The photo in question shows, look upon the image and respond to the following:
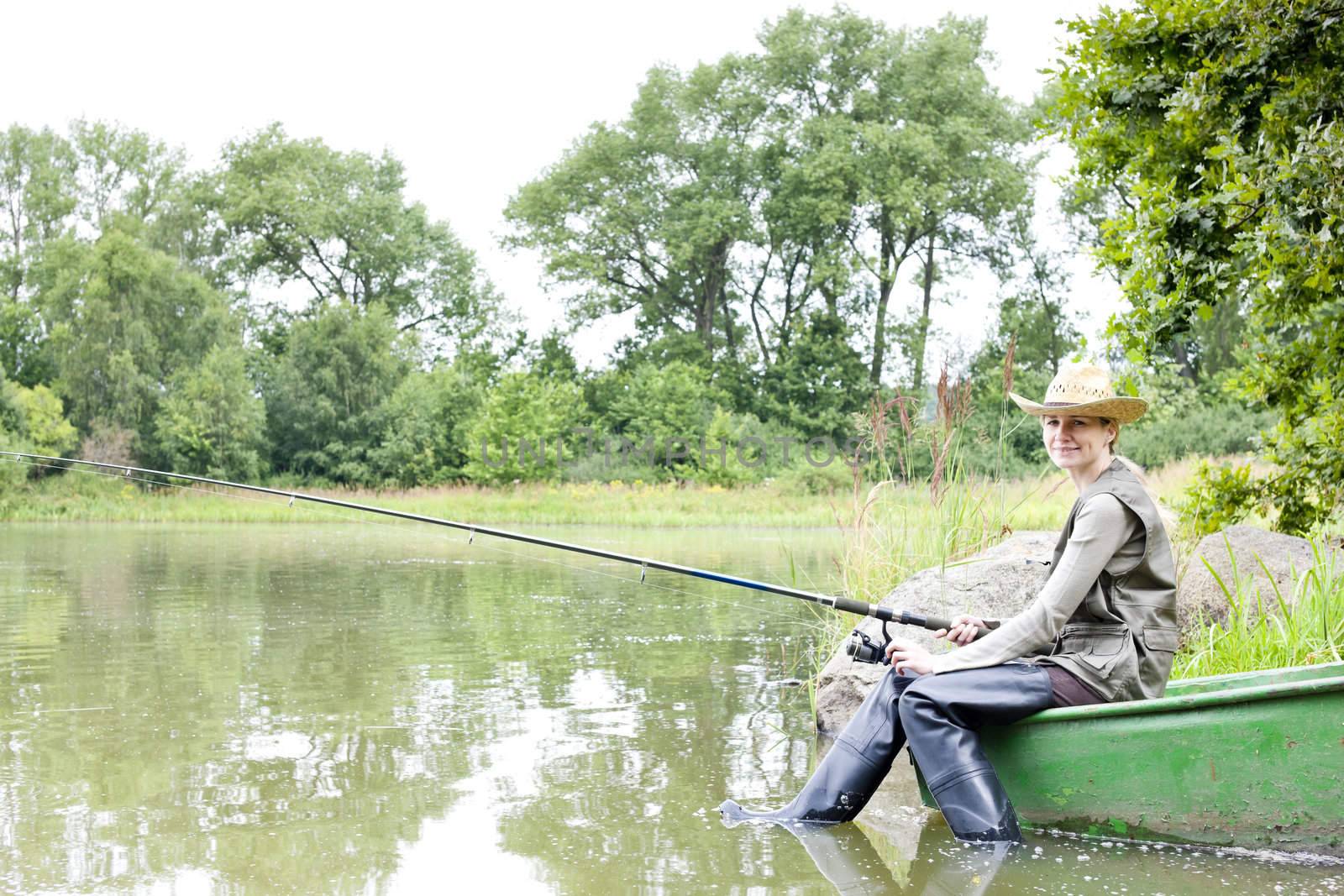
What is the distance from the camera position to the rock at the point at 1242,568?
557 cm

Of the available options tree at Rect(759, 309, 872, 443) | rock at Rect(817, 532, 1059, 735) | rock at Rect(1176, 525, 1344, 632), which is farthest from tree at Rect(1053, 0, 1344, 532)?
tree at Rect(759, 309, 872, 443)

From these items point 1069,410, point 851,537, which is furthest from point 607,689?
point 1069,410

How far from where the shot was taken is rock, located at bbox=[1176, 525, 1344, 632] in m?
5.57

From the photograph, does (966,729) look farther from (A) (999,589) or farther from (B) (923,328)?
(B) (923,328)

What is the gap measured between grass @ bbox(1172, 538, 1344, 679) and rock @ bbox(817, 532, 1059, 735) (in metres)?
0.72

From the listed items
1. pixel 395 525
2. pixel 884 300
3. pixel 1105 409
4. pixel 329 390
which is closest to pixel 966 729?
pixel 1105 409

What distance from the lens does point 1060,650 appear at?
376 centimetres

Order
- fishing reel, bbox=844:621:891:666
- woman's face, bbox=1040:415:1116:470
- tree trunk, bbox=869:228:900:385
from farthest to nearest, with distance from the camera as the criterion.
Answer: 1. tree trunk, bbox=869:228:900:385
2. fishing reel, bbox=844:621:891:666
3. woman's face, bbox=1040:415:1116:470

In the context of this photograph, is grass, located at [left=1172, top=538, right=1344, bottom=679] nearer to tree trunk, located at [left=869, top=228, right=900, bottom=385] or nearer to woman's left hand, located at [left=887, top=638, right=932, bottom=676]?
woman's left hand, located at [left=887, top=638, right=932, bottom=676]

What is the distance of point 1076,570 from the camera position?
3525 mm

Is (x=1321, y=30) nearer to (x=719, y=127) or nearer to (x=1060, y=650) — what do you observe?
(x=1060, y=650)

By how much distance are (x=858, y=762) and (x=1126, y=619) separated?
0.89 m

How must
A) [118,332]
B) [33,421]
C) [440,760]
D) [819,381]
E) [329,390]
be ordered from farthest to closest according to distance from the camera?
1. [819,381]
2. [329,390]
3. [118,332]
4. [33,421]
5. [440,760]

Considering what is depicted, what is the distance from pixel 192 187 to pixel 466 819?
35052 mm
